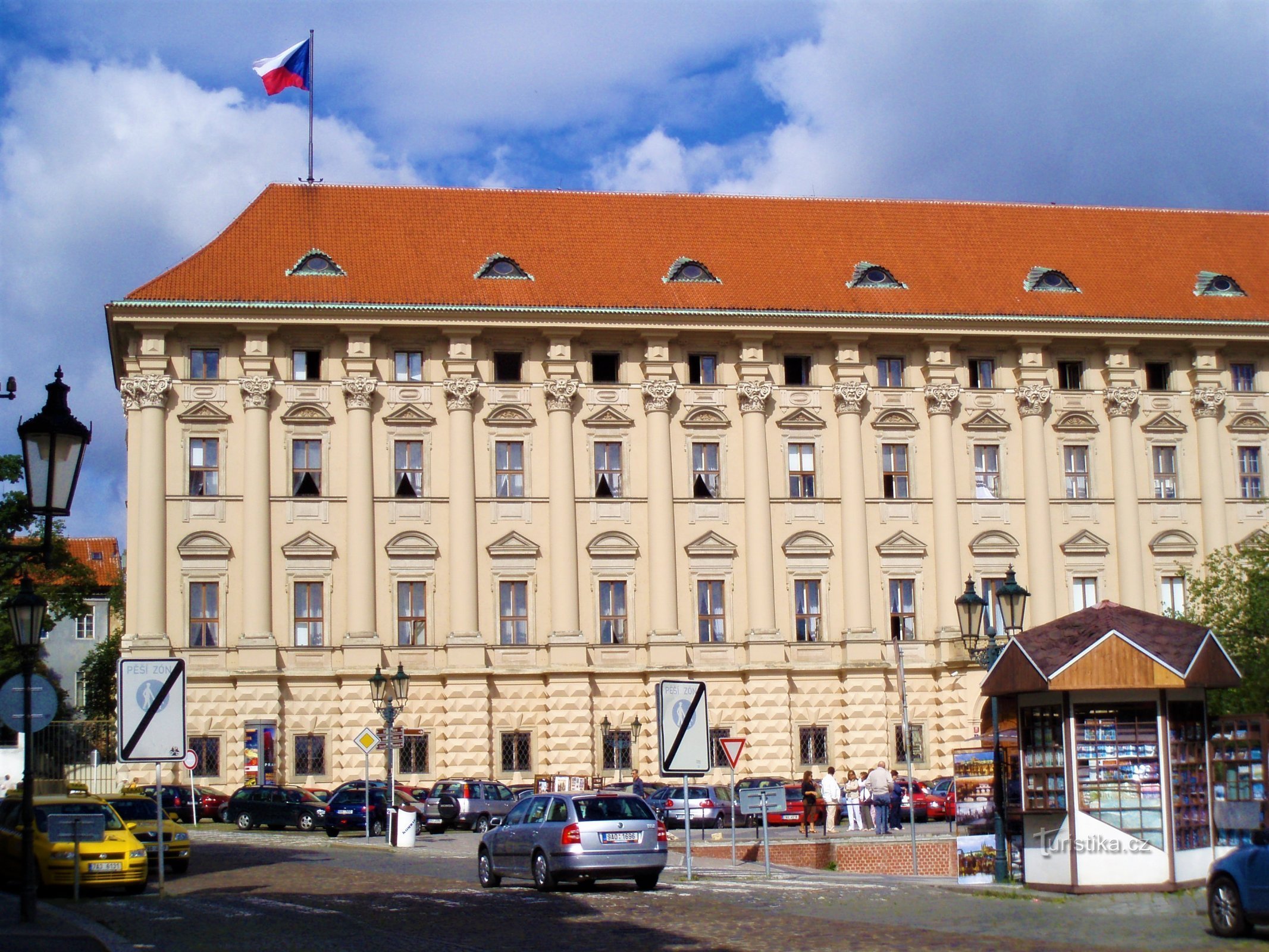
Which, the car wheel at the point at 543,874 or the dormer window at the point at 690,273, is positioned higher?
the dormer window at the point at 690,273

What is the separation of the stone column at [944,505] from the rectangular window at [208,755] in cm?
2450

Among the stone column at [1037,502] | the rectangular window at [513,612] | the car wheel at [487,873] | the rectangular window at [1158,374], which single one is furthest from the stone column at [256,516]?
the rectangular window at [1158,374]

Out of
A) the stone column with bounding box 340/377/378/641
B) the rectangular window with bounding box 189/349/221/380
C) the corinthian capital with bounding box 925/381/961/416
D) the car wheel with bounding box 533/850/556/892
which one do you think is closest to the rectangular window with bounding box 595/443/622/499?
the stone column with bounding box 340/377/378/641

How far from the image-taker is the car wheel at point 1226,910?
1845 centimetres

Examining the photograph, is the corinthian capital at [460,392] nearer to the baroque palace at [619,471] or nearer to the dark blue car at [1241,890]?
the baroque palace at [619,471]

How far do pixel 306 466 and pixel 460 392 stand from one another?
570 centimetres

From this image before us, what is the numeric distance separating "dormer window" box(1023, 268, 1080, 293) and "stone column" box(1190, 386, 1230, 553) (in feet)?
19.4

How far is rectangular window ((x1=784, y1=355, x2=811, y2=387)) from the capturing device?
5969 cm

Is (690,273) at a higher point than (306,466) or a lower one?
higher

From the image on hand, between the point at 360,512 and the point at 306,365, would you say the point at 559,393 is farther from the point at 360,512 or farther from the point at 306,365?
the point at 306,365

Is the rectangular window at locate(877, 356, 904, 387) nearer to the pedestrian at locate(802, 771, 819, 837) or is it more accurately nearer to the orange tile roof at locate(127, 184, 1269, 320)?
the orange tile roof at locate(127, 184, 1269, 320)

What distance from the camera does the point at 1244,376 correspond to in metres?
62.2

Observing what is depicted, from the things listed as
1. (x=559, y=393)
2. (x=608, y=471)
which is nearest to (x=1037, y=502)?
(x=608, y=471)

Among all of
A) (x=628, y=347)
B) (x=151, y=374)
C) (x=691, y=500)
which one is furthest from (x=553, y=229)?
(x=151, y=374)
